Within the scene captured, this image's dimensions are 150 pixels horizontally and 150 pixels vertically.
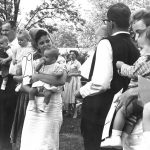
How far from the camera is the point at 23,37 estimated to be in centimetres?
672

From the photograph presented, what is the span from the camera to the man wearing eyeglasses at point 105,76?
4.23 meters

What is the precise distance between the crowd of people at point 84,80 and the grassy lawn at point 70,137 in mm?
1147

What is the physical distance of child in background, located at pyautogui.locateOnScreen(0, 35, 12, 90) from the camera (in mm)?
6898

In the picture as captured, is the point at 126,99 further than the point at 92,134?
No

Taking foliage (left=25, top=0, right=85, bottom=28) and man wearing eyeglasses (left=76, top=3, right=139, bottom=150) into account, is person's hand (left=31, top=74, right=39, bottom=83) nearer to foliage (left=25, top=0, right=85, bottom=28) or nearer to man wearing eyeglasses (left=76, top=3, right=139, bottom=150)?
man wearing eyeglasses (left=76, top=3, right=139, bottom=150)

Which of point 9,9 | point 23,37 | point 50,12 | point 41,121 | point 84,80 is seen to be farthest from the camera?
point 50,12

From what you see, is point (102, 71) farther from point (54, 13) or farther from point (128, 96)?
point (54, 13)

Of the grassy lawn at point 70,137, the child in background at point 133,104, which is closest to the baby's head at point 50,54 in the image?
the child in background at point 133,104

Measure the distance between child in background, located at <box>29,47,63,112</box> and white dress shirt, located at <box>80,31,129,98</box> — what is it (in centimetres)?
114

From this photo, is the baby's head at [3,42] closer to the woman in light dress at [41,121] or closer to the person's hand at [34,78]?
the woman in light dress at [41,121]

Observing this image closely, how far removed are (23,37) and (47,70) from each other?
53.0 inches

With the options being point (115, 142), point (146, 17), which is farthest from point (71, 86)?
point (115, 142)

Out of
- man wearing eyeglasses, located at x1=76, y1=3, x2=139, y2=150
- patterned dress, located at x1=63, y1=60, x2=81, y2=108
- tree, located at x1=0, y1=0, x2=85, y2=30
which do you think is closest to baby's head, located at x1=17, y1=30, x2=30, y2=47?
man wearing eyeglasses, located at x1=76, y1=3, x2=139, y2=150

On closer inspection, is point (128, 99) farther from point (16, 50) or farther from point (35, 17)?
point (35, 17)
